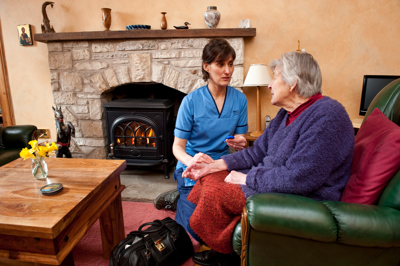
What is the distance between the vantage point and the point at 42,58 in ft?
9.75

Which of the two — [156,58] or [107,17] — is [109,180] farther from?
[107,17]

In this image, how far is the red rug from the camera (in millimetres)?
1458

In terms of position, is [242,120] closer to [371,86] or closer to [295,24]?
[295,24]

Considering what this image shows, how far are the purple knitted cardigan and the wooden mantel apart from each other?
1.52 meters

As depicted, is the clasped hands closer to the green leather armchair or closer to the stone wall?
the green leather armchair

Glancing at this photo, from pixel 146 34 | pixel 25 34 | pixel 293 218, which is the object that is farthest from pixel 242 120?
pixel 25 34

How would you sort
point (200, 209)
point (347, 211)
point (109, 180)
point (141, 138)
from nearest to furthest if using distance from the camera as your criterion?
point (347, 211), point (200, 209), point (109, 180), point (141, 138)

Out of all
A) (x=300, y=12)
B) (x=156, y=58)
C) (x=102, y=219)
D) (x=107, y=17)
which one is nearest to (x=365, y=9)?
(x=300, y=12)

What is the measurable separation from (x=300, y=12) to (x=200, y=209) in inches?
89.4

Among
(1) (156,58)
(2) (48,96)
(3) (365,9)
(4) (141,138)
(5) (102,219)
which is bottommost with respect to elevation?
(5) (102,219)

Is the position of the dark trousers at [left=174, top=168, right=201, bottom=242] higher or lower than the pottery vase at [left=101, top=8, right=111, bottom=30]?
lower

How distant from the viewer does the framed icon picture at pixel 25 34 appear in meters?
2.87

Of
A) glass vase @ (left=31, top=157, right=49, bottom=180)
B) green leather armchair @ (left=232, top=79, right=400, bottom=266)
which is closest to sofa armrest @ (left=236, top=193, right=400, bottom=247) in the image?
green leather armchair @ (left=232, top=79, right=400, bottom=266)

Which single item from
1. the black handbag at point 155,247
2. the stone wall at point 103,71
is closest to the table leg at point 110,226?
the black handbag at point 155,247
